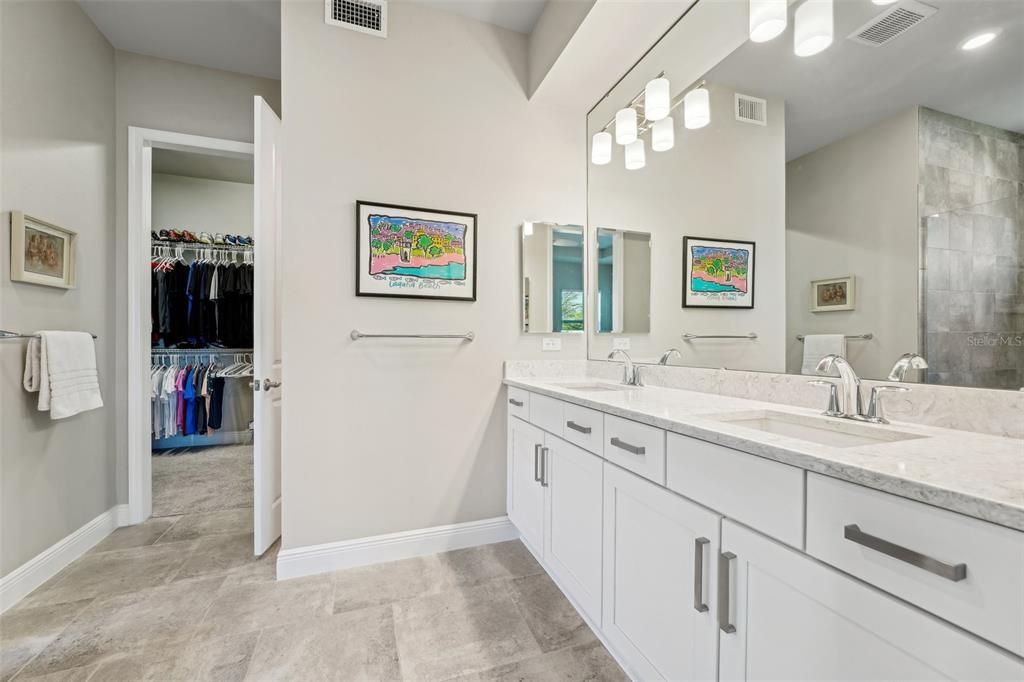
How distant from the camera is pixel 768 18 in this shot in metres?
1.38

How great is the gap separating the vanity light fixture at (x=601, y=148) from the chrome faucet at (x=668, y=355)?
1155 millimetres

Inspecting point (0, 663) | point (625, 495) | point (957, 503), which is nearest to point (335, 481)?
point (0, 663)

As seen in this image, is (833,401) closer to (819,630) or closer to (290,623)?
(819,630)

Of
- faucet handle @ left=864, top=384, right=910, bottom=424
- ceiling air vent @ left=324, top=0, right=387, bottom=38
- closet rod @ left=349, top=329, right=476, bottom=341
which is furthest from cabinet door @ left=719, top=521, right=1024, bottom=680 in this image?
ceiling air vent @ left=324, top=0, right=387, bottom=38

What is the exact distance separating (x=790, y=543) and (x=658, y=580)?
0.45m

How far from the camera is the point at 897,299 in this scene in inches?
44.5

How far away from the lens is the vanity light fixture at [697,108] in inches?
68.7

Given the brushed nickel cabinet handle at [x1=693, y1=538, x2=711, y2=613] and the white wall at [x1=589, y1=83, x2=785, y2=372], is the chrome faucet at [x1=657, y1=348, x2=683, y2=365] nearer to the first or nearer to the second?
the white wall at [x1=589, y1=83, x2=785, y2=372]

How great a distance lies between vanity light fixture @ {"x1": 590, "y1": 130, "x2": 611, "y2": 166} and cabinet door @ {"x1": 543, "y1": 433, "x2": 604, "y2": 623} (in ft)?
5.23

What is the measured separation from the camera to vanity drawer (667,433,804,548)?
798mm

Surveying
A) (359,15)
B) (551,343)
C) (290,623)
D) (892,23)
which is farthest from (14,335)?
(892,23)

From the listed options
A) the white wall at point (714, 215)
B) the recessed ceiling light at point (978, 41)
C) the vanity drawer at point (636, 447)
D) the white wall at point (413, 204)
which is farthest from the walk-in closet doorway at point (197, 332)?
the recessed ceiling light at point (978, 41)

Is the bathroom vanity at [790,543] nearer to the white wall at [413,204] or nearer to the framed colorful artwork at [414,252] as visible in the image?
the white wall at [413,204]

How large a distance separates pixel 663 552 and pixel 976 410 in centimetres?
81
